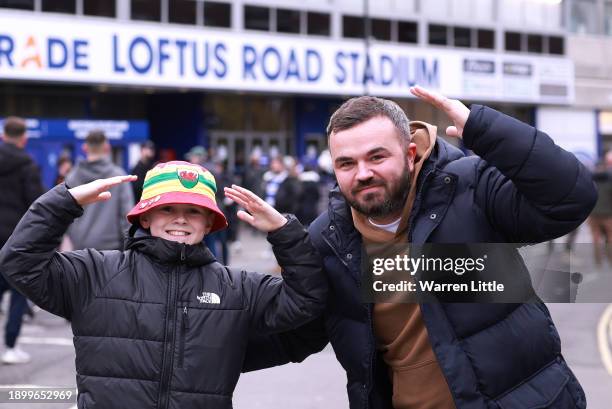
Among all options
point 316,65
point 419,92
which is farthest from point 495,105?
point 419,92

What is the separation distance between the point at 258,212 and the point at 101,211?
5866mm

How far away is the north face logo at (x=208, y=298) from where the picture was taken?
111 inches

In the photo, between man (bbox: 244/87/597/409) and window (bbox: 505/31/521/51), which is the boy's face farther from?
window (bbox: 505/31/521/51)

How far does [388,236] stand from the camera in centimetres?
274

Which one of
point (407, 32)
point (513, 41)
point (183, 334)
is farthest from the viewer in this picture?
point (513, 41)

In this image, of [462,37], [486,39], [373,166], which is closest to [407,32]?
[462,37]

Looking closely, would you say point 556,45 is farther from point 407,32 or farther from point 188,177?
point 188,177

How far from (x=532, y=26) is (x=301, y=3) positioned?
1178cm

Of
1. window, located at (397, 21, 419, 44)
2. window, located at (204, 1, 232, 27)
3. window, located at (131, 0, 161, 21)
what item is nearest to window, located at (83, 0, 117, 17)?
window, located at (131, 0, 161, 21)

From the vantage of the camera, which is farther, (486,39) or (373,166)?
(486,39)

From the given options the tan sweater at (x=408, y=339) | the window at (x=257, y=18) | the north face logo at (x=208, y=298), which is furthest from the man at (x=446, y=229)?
the window at (x=257, y=18)

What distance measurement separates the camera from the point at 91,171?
8156 mm

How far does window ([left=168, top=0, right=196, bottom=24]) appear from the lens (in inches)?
1135

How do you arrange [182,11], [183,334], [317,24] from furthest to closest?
1. [317,24]
2. [182,11]
3. [183,334]
